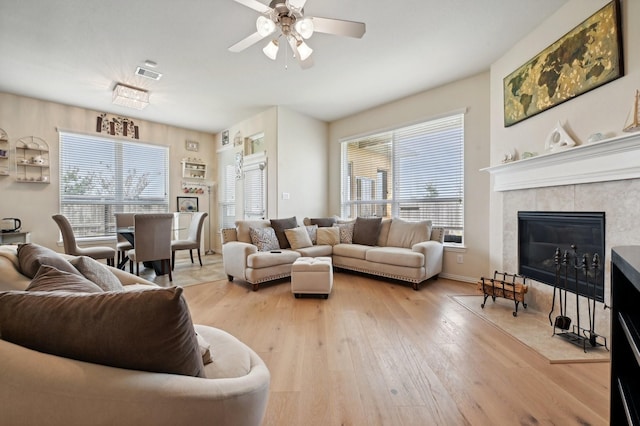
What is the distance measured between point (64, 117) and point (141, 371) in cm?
581

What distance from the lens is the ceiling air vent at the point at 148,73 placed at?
3408mm

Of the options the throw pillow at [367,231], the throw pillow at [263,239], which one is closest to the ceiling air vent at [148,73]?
the throw pillow at [263,239]

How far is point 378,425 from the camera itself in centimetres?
128

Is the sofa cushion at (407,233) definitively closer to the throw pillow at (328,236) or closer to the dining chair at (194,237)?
the throw pillow at (328,236)

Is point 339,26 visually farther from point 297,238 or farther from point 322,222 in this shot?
point 322,222

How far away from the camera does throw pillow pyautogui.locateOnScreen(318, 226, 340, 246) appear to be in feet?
14.6

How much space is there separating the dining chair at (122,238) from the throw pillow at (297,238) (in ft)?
8.51

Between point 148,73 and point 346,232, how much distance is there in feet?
12.0

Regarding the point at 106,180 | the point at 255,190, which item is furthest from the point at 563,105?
the point at 106,180

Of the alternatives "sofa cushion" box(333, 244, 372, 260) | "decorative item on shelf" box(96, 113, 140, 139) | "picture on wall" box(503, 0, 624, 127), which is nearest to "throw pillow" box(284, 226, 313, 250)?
"sofa cushion" box(333, 244, 372, 260)


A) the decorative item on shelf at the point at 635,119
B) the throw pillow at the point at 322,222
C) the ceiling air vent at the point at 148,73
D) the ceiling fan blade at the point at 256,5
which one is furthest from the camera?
the throw pillow at the point at 322,222

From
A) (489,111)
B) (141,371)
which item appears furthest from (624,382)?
(489,111)

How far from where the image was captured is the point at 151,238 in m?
3.64

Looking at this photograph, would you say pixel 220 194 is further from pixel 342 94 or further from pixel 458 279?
pixel 458 279
